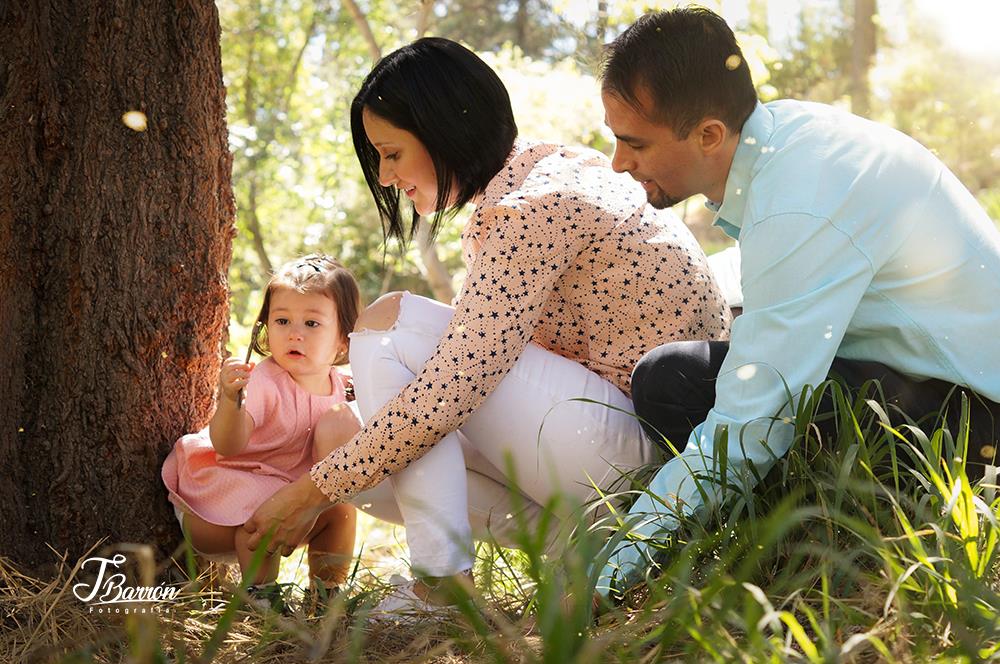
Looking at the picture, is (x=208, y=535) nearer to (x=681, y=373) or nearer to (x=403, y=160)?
(x=403, y=160)

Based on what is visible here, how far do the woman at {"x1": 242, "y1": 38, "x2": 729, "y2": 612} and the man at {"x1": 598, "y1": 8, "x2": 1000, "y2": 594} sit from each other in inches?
5.9

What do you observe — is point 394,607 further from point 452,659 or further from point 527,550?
point 527,550

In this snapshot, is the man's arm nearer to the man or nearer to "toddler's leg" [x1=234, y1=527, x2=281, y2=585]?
the man

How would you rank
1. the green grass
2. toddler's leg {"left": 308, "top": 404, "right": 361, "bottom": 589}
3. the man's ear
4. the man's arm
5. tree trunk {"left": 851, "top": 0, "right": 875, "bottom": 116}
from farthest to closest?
tree trunk {"left": 851, "top": 0, "right": 875, "bottom": 116} < toddler's leg {"left": 308, "top": 404, "right": 361, "bottom": 589} < the man's ear < the man's arm < the green grass

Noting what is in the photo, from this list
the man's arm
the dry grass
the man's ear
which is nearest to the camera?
the dry grass

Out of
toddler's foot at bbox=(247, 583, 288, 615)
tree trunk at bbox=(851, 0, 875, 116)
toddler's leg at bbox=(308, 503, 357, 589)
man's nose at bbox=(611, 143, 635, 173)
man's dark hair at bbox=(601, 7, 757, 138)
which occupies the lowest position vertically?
toddler's leg at bbox=(308, 503, 357, 589)

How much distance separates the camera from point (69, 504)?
226 cm

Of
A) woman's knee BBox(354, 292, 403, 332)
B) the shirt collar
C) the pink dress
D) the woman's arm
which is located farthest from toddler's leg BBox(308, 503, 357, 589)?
the shirt collar

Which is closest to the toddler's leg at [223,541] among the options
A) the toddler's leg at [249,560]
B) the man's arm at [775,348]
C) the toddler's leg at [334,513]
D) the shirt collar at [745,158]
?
the toddler's leg at [249,560]

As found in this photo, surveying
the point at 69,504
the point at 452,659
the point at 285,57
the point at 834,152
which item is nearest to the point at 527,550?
the point at 452,659

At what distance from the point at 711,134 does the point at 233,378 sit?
118 cm

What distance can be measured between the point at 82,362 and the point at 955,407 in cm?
180

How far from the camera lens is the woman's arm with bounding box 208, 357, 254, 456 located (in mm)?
2355

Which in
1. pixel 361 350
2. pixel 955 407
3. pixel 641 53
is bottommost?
pixel 361 350
